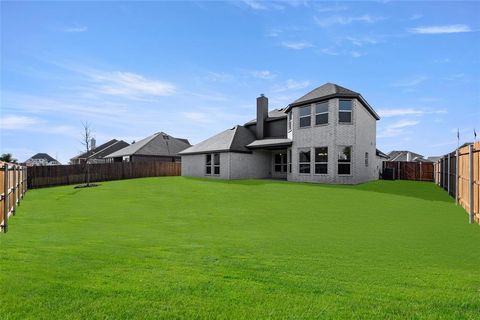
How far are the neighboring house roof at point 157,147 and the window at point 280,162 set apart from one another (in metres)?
18.0

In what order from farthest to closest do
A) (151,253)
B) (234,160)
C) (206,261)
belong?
(234,160)
(151,253)
(206,261)

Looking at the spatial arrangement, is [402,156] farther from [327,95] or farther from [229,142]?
[229,142]

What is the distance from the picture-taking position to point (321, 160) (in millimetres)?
22828

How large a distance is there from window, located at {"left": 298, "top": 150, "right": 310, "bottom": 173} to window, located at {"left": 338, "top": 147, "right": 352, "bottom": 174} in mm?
2645

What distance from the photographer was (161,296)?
Result: 372 centimetres

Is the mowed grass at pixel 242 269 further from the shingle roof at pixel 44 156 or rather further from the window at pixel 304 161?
the shingle roof at pixel 44 156

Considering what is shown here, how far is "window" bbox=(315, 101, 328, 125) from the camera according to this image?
2268 cm

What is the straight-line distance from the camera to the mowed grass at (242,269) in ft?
11.4

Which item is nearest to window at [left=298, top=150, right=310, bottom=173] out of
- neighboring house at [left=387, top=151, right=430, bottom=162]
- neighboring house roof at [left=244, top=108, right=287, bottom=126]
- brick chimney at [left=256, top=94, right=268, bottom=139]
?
neighboring house roof at [left=244, top=108, right=287, bottom=126]

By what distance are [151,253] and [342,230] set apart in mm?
5032

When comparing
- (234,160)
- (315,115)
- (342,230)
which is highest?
(315,115)

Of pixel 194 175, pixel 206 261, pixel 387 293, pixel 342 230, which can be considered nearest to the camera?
pixel 387 293

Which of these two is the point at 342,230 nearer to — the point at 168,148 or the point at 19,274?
the point at 19,274

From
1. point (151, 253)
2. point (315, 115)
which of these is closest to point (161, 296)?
point (151, 253)
